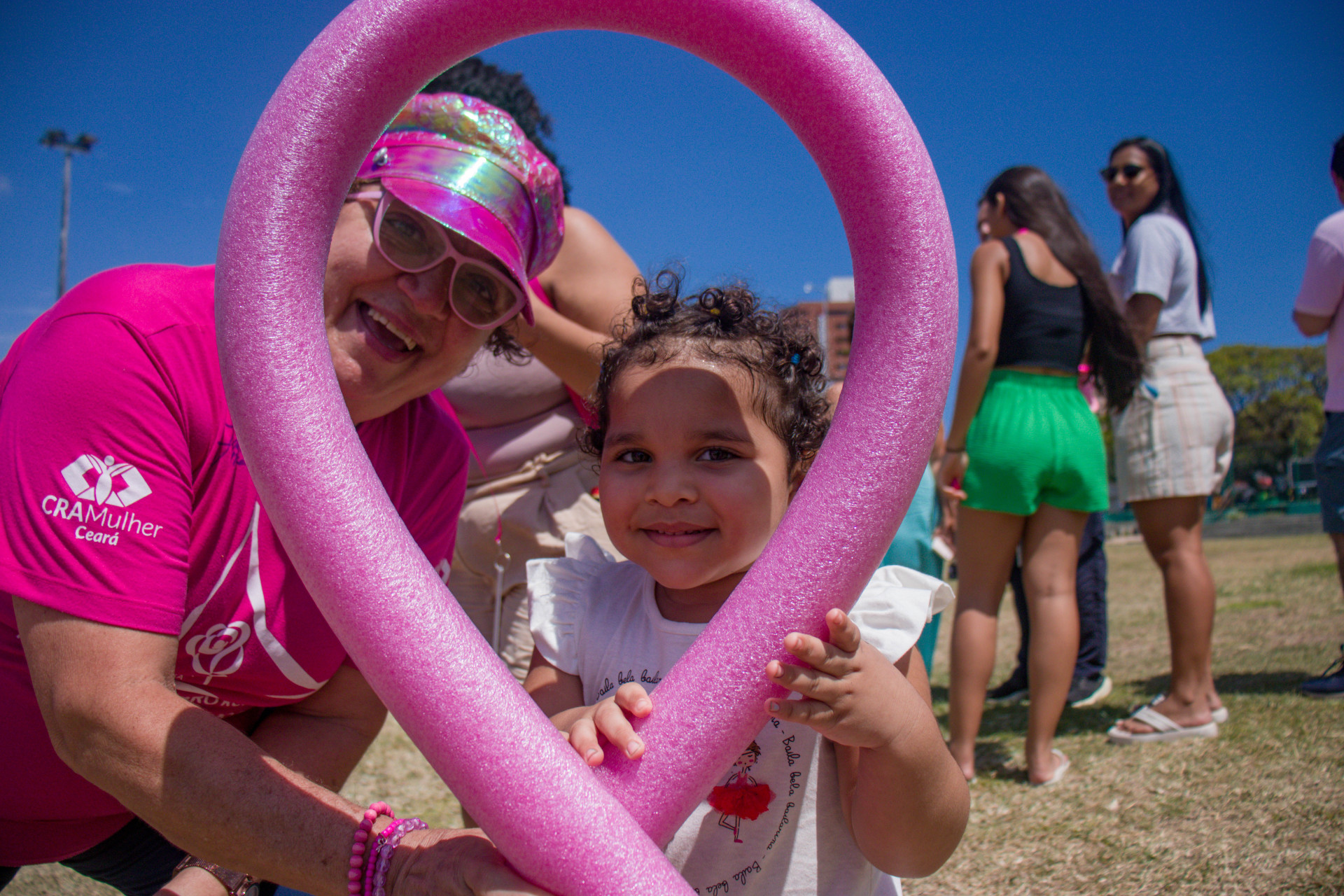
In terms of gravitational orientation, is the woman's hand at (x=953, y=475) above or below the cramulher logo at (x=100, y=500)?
below

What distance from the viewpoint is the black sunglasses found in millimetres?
4262

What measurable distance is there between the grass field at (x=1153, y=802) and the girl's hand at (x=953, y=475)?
3.74 ft

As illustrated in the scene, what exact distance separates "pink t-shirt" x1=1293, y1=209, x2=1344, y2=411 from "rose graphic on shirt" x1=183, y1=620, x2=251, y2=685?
466 cm

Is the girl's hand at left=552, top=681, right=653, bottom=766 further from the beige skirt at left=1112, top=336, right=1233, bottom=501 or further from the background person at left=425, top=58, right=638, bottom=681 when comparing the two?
the beige skirt at left=1112, top=336, right=1233, bottom=501

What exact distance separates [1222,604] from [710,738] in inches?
316

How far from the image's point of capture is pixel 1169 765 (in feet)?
10.8

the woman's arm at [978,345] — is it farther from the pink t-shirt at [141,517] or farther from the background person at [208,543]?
the pink t-shirt at [141,517]

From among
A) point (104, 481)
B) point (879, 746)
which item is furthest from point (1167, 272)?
point (104, 481)

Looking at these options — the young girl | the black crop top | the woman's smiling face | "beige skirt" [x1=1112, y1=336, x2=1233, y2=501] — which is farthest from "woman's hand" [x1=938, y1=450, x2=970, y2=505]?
the woman's smiling face

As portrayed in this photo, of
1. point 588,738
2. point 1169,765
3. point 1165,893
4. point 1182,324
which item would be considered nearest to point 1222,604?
point 1182,324

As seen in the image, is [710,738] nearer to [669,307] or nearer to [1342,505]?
[669,307]

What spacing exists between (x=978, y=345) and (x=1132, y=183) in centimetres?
154

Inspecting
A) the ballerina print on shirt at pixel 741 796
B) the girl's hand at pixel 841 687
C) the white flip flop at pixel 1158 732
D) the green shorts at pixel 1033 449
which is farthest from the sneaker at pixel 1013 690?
the girl's hand at pixel 841 687

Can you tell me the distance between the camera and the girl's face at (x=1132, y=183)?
4.27 metres
